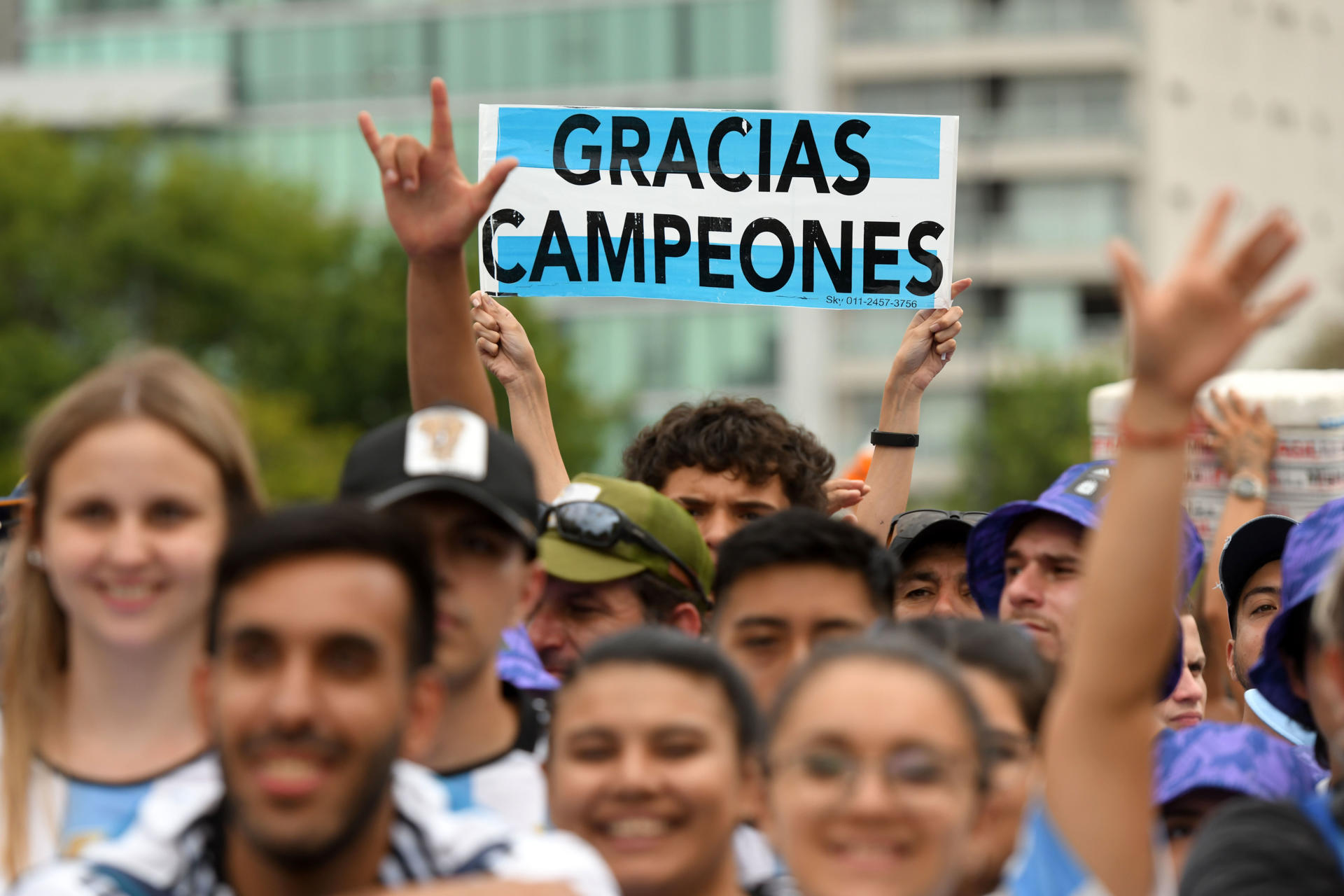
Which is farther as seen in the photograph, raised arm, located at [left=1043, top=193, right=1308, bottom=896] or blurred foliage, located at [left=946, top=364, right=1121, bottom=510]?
blurred foliage, located at [left=946, top=364, right=1121, bottom=510]

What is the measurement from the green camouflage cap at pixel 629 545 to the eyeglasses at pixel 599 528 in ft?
0.04

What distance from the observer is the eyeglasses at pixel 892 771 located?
3391 mm

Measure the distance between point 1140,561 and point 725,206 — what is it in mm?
3702

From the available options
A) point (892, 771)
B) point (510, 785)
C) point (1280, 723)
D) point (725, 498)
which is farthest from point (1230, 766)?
point (725, 498)

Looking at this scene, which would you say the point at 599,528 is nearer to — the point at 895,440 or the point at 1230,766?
the point at 1230,766

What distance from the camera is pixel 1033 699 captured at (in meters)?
4.02

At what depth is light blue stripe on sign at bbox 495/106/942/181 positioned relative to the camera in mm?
6676

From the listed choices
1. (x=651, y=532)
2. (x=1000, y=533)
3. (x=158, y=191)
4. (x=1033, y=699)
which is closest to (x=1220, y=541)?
(x=1000, y=533)

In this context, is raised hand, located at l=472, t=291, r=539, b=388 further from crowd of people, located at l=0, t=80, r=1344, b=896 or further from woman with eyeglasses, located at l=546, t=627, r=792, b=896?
woman with eyeglasses, located at l=546, t=627, r=792, b=896

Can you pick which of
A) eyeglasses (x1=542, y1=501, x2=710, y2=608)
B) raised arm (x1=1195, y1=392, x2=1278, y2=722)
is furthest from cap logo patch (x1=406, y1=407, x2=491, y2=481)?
raised arm (x1=1195, y1=392, x2=1278, y2=722)

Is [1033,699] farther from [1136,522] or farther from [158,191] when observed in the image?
[158,191]

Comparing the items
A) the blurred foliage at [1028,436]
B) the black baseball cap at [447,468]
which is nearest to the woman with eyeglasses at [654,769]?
the black baseball cap at [447,468]

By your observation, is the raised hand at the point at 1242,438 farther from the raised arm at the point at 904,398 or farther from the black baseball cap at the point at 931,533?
the black baseball cap at the point at 931,533

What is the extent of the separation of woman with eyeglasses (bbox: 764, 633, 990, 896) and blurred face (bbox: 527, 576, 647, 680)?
4.38 ft
